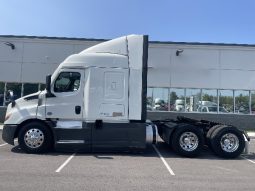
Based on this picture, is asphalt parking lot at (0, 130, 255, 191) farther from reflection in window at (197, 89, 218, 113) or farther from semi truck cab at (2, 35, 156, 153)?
reflection in window at (197, 89, 218, 113)

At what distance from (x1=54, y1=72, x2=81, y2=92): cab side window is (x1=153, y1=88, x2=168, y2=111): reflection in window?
12.6m

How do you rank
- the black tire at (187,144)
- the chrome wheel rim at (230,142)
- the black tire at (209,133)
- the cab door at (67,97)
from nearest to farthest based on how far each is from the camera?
the cab door at (67,97) → the black tire at (187,144) → the chrome wheel rim at (230,142) → the black tire at (209,133)

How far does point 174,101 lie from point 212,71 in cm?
314

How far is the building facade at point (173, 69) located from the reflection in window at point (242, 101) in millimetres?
331

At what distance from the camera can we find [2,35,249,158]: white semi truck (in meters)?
11.6

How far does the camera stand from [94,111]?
11.6 m

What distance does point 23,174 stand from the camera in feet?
26.9

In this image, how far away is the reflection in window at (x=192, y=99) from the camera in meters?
23.9

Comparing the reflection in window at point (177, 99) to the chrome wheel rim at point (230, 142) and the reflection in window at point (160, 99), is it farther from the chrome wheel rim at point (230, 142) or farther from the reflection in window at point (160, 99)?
the chrome wheel rim at point (230, 142)

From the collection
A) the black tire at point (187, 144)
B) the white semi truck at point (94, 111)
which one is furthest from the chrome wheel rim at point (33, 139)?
the black tire at point (187, 144)

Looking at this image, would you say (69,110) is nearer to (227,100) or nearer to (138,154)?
(138,154)

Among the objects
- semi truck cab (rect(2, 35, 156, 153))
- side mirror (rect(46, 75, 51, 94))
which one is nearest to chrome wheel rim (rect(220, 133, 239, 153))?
semi truck cab (rect(2, 35, 156, 153))

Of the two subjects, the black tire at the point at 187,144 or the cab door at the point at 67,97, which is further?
the black tire at the point at 187,144

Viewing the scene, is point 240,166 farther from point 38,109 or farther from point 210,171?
point 38,109
